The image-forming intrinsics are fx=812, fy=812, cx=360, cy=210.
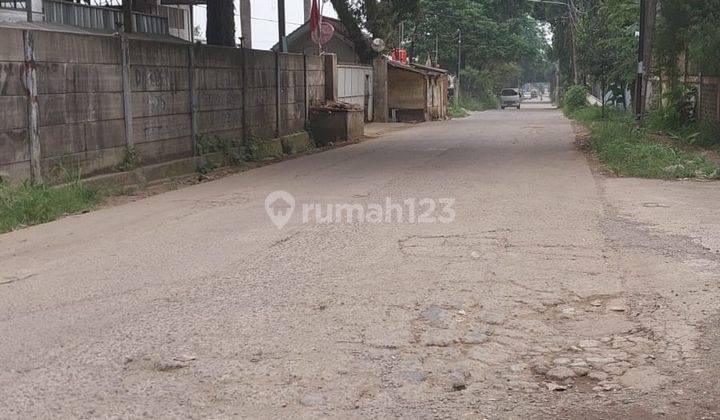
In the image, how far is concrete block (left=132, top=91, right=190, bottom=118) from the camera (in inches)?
537

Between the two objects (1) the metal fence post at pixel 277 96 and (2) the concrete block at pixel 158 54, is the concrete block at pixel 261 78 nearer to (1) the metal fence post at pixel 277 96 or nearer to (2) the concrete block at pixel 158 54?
(1) the metal fence post at pixel 277 96

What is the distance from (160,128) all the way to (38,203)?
445 cm

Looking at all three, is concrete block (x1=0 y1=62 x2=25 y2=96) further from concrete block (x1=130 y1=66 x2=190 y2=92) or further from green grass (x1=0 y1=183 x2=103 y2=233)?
concrete block (x1=130 y1=66 x2=190 y2=92)

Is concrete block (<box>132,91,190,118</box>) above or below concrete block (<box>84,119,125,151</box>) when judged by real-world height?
above

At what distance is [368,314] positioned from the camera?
5.75m

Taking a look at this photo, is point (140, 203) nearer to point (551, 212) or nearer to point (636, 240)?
point (551, 212)

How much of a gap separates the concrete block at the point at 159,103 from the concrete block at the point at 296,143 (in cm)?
466

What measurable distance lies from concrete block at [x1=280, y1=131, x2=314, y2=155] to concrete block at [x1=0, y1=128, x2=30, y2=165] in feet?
30.6

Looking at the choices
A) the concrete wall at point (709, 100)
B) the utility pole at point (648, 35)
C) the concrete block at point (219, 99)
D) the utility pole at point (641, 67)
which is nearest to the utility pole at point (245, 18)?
the utility pole at point (641, 67)

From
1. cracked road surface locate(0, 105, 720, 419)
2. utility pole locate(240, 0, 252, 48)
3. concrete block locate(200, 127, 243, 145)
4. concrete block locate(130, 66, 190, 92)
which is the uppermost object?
utility pole locate(240, 0, 252, 48)

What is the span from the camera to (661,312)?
580 cm

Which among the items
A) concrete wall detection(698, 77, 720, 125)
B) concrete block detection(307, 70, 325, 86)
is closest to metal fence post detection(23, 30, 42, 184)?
concrete block detection(307, 70, 325, 86)

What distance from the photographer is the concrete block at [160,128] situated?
13695 mm

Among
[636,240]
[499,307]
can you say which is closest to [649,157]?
[636,240]
